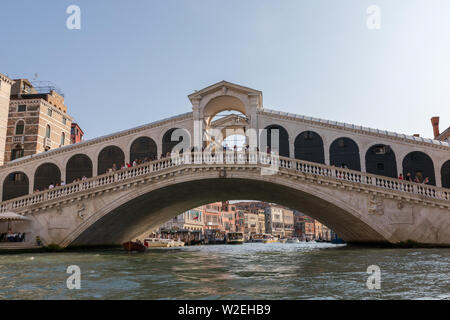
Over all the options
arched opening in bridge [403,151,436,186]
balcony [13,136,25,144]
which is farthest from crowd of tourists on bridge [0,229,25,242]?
arched opening in bridge [403,151,436,186]

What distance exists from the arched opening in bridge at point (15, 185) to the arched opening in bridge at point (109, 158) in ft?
16.3

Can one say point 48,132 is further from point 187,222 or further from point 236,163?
point 187,222

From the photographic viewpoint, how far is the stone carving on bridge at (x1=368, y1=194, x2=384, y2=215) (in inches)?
760

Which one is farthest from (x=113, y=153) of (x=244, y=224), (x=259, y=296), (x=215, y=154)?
(x=244, y=224)

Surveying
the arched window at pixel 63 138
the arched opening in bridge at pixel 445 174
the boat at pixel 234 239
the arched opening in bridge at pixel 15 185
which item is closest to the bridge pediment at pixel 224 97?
the arched opening in bridge at pixel 445 174

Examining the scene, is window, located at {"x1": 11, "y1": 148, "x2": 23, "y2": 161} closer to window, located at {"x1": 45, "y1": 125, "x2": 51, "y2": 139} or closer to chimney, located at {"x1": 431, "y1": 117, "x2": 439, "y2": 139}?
window, located at {"x1": 45, "y1": 125, "x2": 51, "y2": 139}

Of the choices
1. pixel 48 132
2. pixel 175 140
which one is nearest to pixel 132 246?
pixel 175 140

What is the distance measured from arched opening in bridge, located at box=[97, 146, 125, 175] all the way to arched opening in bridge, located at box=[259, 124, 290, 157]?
8.89 meters

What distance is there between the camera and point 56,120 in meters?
36.0
